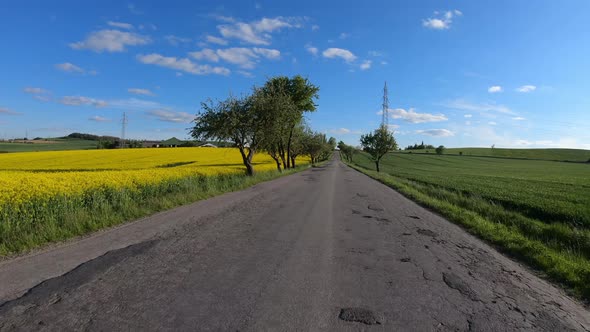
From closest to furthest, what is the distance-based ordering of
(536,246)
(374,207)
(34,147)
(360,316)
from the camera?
(360,316)
(536,246)
(374,207)
(34,147)

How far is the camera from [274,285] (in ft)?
15.0

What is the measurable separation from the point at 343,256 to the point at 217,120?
21860mm

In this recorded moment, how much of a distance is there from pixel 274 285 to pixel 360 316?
1.31 m

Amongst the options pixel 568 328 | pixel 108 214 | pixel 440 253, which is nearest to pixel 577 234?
pixel 440 253

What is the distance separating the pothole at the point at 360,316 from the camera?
11.9 ft

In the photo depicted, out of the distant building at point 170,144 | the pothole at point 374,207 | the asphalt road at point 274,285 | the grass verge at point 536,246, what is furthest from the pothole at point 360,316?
the distant building at point 170,144

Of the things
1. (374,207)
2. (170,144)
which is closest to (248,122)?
(374,207)

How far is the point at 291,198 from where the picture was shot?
567 inches

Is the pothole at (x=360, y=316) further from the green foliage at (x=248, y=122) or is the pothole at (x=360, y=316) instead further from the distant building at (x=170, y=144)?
the distant building at (x=170, y=144)

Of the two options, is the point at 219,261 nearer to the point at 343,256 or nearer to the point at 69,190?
the point at 343,256

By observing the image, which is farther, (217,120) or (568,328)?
(217,120)

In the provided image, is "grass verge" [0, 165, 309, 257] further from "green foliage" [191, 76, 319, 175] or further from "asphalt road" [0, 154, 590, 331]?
"green foliage" [191, 76, 319, 175]

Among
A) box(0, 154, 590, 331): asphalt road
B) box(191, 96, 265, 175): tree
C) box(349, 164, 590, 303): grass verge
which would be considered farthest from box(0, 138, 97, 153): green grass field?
box(349, 164, 590, 303): grass verge

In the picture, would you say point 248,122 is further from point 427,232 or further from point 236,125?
point 427,232
